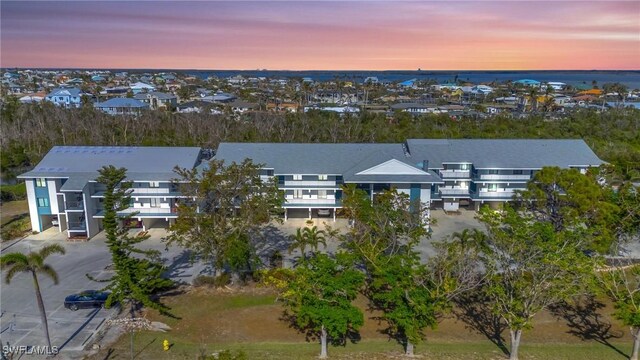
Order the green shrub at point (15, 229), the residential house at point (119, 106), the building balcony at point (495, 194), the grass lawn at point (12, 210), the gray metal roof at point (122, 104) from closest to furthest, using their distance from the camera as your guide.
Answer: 1. the green shrub at point (15, 229)
2. the grass lawn at point (12, 210)
3. the building balcony at point (495, 194)
4. the residential house at point (119, 106)
5. the gray metal roof at point (122, 104)

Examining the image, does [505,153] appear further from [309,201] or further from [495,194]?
[309,201]

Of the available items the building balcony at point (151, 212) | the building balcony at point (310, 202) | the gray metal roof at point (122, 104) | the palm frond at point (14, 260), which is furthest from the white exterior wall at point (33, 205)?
the gray metal roof at point (122, 104)

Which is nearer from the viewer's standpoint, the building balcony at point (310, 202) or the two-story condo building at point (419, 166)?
the two-story condo building at point (419, 166)

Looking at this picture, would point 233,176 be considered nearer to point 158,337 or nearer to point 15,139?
point 158,337

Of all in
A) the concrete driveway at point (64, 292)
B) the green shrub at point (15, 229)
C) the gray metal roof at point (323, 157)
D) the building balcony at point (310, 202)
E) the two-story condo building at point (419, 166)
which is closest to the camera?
the concrete driveway at point (64, 292)

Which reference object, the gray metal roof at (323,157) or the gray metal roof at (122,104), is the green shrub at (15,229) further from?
the gray metal roof at (122,104)

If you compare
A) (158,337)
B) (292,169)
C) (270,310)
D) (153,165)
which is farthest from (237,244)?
(153,165)

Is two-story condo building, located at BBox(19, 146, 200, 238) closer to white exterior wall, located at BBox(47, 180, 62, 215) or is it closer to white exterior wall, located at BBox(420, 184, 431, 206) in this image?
white exterior wall, located at BBox(47, 180, 62, 215)
